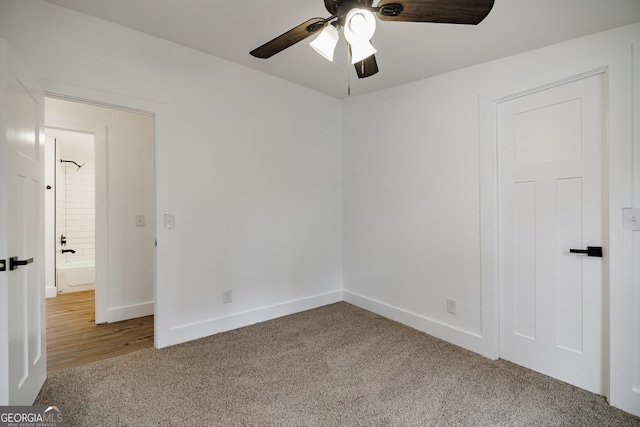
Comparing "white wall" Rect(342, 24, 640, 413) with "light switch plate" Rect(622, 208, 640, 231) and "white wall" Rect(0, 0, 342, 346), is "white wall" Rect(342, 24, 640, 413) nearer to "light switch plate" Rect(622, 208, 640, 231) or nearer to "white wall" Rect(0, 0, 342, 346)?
"light switch plate" Rect(622, 208, 640, 231)

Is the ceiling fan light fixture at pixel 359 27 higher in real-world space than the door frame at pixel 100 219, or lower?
higher

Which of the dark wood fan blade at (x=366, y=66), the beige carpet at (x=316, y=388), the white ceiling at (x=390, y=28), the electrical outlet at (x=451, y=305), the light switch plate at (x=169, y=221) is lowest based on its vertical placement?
the beige carpet at (x=316, y=388)

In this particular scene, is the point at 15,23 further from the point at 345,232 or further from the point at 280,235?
the point at 345,232

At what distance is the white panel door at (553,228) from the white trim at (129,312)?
3597 millimetres

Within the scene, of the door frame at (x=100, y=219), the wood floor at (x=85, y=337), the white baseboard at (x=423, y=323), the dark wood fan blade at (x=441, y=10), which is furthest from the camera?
the door frame at (x=100, y=219)

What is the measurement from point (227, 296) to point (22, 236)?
A: 5.18 feet

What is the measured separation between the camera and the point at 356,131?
3527 millimetres

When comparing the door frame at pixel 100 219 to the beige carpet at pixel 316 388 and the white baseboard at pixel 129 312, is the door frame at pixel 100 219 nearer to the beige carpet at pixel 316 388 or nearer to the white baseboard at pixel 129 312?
the white baseboard at pixel 129 312

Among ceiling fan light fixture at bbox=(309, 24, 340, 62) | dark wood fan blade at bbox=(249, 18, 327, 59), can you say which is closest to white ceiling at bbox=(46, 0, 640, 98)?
dark wood fan blade at bbox=(249, 18, 327, 59)

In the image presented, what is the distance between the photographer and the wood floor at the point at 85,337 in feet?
7.82

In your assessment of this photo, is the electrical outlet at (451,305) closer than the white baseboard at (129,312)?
Yes

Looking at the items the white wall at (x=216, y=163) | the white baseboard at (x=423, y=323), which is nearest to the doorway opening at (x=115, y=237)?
the white wall at (x=216, y=163)

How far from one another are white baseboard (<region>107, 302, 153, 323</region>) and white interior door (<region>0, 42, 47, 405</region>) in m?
1.19

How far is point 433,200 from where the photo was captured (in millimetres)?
2789
